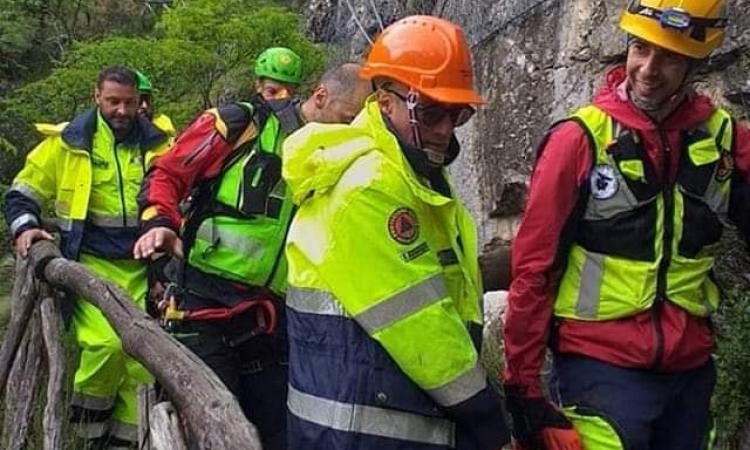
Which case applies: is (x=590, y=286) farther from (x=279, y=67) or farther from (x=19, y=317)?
(x=19, y=317)

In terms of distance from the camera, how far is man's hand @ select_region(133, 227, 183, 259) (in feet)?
13.7

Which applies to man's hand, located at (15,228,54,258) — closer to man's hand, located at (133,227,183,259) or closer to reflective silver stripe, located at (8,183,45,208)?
reflective silver stripe, located at (8,183,45,208)

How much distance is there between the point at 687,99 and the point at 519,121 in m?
4.27

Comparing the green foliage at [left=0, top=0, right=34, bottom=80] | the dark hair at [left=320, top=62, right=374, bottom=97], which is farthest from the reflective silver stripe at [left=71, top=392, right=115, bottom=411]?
the green foliage at [left=0, top=0, right=34, bottom=80]

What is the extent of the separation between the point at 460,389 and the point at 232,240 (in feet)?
5.84

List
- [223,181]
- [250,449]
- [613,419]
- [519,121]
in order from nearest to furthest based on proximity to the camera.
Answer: [250,449], [613,419], [223,181], [519,121]

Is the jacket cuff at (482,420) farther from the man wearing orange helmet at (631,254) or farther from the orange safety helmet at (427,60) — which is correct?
the orange safety helmet at (427,60)

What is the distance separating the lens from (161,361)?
3.59 meters

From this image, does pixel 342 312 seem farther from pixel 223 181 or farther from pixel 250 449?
pixel 223 181

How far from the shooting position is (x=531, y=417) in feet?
11.1

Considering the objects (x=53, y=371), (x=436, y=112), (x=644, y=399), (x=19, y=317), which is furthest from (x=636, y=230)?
(x=19, y=317)

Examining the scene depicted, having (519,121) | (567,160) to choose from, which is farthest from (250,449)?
(519,121)

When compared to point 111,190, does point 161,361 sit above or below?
above

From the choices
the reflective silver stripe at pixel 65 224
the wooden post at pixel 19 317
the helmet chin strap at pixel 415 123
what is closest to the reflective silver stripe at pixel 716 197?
the helmet chin strap at pixel 415 123
